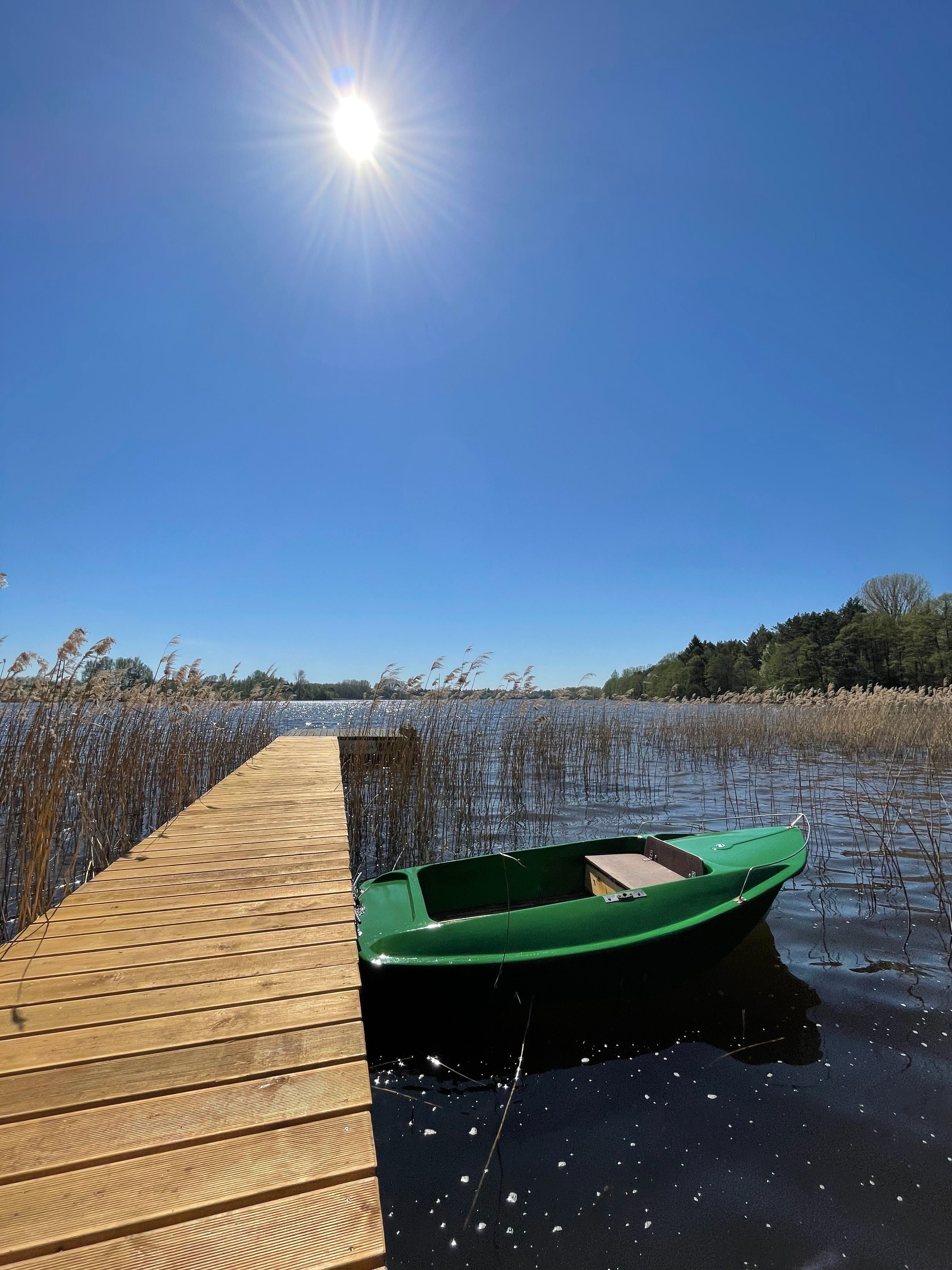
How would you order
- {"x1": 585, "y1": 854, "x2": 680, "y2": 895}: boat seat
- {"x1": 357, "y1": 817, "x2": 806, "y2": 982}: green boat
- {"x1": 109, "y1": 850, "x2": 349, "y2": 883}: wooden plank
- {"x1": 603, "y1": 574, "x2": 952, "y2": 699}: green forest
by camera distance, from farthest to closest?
→ {"x1": 603, "y1": 574, "x2": 952, "y2": 699}: green forest → {"x1": 585, "y1": 854, "x2": 680, "y2": 895}: boat seat → {"x1": 109, "y1": 850, "x2": 349, "y2": 883}: wooden plank → {"x1": 357, "y1": 817, "x2": 806, "y2": 982}: green boat

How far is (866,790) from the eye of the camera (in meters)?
7.91

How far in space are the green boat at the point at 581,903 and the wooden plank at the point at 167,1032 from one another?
93 centimetres

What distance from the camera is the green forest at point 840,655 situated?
30.6m

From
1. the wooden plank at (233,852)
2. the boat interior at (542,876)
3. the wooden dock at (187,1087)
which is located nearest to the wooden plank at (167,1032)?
the wooden dock at (187,1087)

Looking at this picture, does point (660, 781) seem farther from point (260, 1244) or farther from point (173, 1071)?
point (260, 1244)

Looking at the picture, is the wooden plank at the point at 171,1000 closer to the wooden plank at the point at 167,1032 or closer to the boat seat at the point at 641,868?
the wooden plank at the point at 167,1032

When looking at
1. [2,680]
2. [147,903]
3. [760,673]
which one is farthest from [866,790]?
[760,673]

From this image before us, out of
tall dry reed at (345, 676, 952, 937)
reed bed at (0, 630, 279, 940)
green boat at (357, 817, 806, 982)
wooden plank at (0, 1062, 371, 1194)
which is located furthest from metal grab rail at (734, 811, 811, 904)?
reed bed at (0, 630, 279, 940)

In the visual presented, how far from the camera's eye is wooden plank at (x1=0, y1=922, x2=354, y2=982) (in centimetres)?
193

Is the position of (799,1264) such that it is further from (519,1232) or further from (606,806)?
(606,806)

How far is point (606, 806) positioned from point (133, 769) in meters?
5.75

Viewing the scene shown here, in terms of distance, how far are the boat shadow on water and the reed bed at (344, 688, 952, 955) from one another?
6.37 feet

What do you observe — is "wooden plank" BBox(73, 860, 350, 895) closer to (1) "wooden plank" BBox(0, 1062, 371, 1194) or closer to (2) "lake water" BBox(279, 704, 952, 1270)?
(2) "lake water" BBox(279, 704, 952, 1270)

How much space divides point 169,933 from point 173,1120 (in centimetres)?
107
